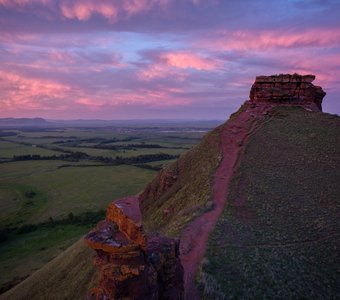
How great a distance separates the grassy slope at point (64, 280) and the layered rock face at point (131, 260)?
1447cm

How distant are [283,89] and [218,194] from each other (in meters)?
20.8

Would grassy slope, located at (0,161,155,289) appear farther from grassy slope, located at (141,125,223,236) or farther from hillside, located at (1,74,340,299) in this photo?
grassy slope, located at (141,125,223,236)

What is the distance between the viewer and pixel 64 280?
37.8 m

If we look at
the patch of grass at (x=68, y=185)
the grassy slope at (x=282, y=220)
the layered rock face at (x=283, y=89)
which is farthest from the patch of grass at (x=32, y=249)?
the layered rock face at (x=283, y=89)

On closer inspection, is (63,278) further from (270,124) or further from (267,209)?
(270,124)

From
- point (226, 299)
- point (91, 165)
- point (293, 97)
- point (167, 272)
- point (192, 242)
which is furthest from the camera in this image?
point (91, 165)

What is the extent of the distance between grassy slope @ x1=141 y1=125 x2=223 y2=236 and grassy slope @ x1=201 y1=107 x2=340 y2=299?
2976 millimetres

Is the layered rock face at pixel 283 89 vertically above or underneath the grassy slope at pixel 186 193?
above

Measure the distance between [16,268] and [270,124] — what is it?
149 feet

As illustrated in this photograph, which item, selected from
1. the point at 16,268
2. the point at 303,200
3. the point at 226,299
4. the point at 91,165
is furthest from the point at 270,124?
the point at 91,165

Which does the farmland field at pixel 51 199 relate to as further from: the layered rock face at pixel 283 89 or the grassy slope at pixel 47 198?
the layered rock face at pixel 283 89

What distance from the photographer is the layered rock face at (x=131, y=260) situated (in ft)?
57.6

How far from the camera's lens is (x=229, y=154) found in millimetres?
40438

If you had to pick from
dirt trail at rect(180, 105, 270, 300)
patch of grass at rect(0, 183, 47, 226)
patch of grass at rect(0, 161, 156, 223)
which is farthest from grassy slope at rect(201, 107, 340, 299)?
patch of grass at rect(0, 183, 47, 226)
